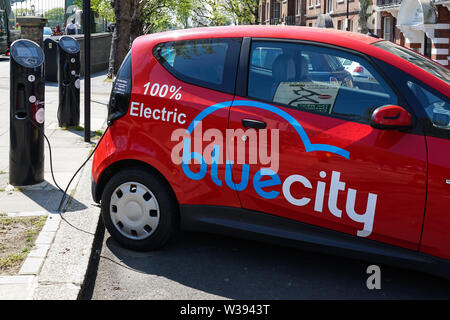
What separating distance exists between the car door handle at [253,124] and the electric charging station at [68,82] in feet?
22.9

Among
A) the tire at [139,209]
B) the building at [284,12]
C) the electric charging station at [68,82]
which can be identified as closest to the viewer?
the tire at [139,209]

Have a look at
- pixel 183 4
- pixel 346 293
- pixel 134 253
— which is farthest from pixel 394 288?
pixel 183 4

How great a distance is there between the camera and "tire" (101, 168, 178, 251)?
4.93 metres

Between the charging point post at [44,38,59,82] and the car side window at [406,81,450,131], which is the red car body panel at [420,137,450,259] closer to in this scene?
the car side window at [406,81,450,131]

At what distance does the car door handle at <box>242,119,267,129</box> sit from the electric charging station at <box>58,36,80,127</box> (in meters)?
6.98

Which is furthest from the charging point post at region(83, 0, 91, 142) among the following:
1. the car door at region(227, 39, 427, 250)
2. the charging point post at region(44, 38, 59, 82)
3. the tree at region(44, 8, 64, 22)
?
the tree at region(44, 8, 64, 22)

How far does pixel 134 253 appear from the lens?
509 centimetres

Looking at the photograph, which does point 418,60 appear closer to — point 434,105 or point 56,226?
point 434,105

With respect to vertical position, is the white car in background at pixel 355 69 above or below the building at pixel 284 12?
below

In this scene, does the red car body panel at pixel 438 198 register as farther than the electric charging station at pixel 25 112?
No

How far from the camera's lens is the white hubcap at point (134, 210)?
16.3ft

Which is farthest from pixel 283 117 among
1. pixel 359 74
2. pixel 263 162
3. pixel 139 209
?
pixel 139 209

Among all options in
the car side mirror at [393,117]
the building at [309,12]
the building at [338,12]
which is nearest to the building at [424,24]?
the building at [338,12]

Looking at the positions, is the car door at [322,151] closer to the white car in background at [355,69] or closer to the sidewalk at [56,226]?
the white car in background at [355,69]
